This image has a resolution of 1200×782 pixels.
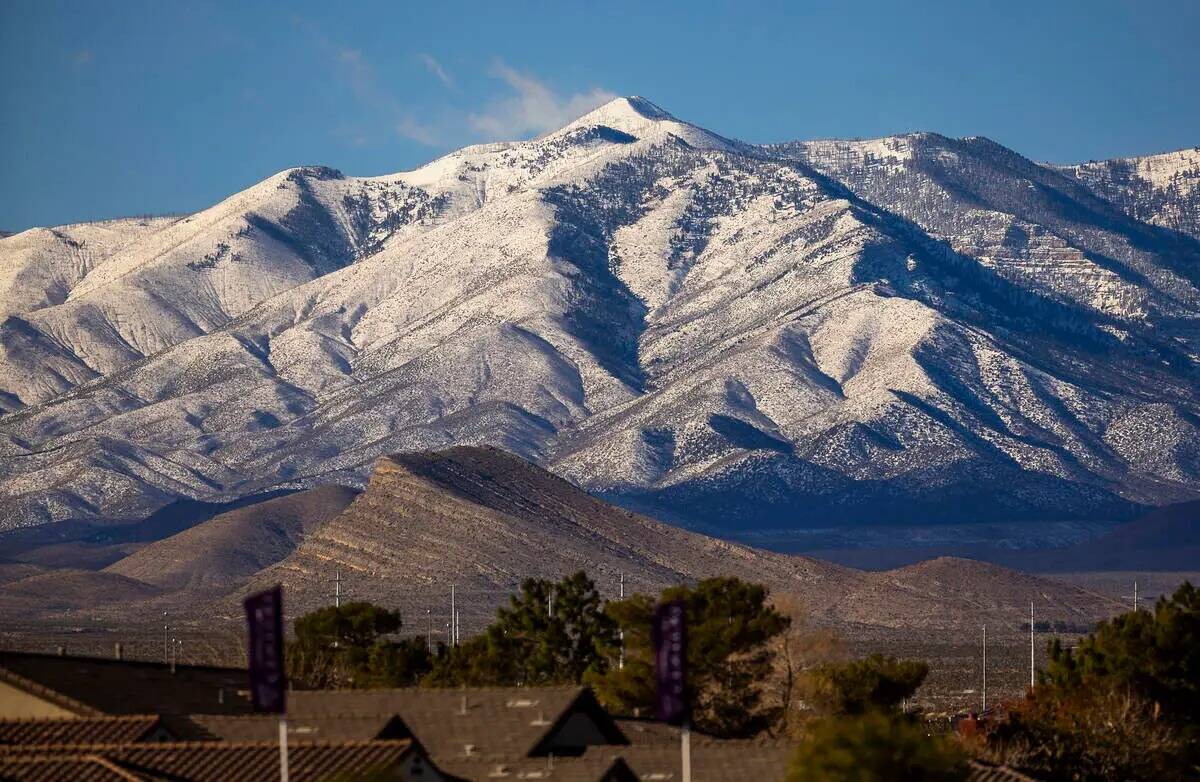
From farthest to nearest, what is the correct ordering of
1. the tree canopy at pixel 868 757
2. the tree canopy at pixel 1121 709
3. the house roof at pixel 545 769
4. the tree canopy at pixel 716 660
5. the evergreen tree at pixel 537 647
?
the evergreen tree at pixel 537 647
the tree canopy at pixel 716 660
the tree canopy at pixel 1121 709
the house roof at pixel 545 769
the tree canopy at pixel 868 757

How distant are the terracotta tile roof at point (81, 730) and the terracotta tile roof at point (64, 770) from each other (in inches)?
157

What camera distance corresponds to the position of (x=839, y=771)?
42.6 metres

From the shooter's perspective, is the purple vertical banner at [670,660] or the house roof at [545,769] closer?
the purple vertical banner at [670,660]

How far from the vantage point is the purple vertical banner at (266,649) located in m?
33.3

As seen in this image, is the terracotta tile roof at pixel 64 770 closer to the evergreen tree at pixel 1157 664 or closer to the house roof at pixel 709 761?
the house roof at pixel 709 761

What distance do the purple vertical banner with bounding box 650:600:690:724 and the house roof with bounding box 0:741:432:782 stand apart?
8.87 m

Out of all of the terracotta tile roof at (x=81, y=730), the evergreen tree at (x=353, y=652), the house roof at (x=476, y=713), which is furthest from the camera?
the evergreen tree at (x=353, y=652)

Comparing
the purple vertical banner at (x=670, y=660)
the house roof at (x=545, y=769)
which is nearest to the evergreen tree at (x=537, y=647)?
the house roof at (x=545, y=769)

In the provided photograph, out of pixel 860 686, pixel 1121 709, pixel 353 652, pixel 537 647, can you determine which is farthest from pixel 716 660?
pixel 353 652

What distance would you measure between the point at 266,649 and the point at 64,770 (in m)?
10.8

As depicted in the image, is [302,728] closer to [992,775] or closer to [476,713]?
[476,713]

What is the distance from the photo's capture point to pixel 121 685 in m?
58.0

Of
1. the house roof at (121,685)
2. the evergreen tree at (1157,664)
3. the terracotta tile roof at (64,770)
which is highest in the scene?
the evergreen tree at (1157,664)

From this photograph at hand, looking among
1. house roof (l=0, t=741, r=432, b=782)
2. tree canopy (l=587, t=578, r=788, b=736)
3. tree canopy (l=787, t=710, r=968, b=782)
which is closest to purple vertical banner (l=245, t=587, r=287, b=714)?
house roof (l=0, t=741, r=432, b=782)
